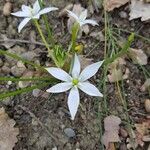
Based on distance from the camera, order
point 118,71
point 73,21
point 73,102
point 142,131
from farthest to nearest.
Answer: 1. point 73,21
2. point 118,71
3. point 142,131
4. point 73,102

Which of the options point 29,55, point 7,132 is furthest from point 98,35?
point 7,132

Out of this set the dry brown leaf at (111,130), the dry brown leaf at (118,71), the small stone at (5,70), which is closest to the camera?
the dry brown leaf at (111,130)

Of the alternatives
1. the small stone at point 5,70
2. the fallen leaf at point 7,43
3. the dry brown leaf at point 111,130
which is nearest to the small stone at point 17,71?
the small stone at point 5,70

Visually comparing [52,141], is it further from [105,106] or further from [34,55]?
[34,55]

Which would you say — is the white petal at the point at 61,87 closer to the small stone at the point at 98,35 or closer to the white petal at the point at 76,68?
the white petal at the point at 76,68

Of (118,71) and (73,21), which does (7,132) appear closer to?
(118,71)

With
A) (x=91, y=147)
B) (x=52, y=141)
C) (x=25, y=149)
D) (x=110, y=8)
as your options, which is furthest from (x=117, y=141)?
(x=110, y=8)
